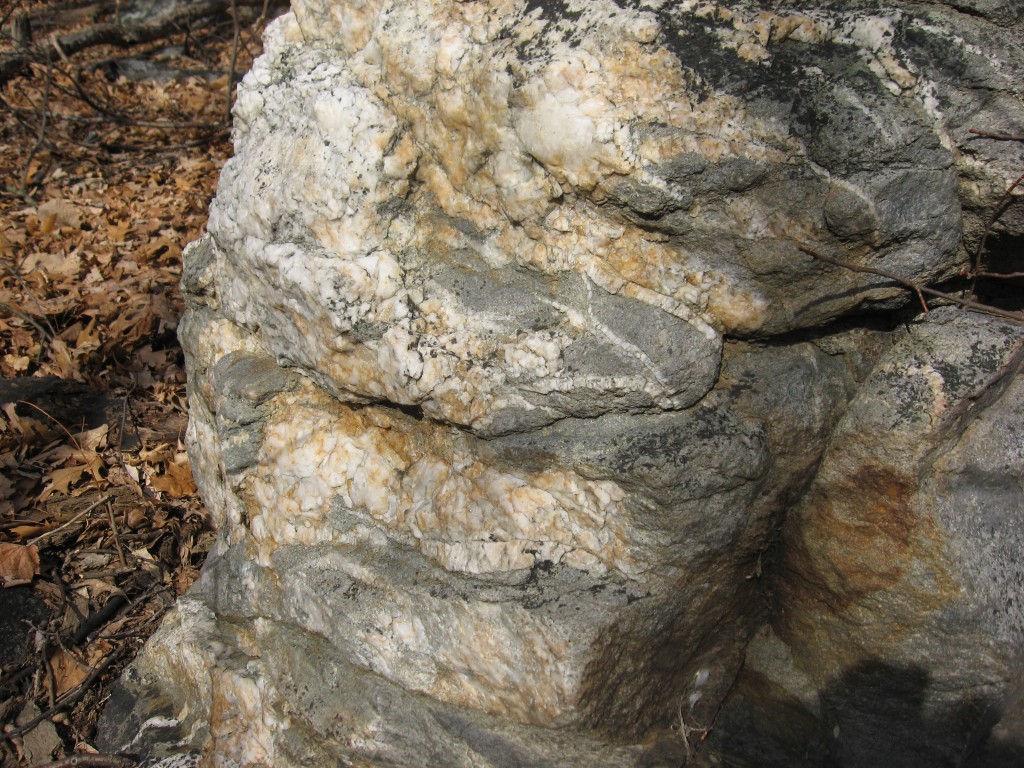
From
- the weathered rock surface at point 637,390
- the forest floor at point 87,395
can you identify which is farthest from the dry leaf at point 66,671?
the weathered rock surface at point 637,390

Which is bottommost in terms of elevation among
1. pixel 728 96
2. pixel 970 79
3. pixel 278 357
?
pixel 278 357

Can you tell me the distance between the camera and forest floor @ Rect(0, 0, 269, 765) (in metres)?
2.87

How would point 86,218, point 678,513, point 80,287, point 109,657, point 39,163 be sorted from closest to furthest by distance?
1. point 678,513
2. point 109,657
3. point 80,287
4. point 86,218
5. point 39,163

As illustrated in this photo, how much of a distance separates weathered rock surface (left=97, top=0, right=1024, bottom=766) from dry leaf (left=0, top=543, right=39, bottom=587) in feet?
3.41

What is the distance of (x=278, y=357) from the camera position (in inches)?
102

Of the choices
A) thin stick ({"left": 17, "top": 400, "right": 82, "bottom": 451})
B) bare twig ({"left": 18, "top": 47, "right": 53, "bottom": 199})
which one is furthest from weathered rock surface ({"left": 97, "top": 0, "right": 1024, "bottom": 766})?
bare twig ({"left": 18, "top": 47, "right": 53, "bottom": 199})

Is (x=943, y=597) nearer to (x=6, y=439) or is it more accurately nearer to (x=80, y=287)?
(x=6, y=439)

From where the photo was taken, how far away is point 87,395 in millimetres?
3734

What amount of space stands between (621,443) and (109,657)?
2.07 meters

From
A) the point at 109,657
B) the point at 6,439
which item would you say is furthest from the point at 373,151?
the point at 6,439

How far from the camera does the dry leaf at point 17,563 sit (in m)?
2.94

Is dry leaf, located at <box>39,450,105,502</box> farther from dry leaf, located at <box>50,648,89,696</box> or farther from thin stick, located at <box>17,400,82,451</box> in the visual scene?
dry leaf, located at <box>50,648,89,696</box>

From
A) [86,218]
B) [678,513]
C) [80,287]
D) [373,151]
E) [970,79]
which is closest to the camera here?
[970,79]

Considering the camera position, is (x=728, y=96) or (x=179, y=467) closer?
(x=728, y=96)
